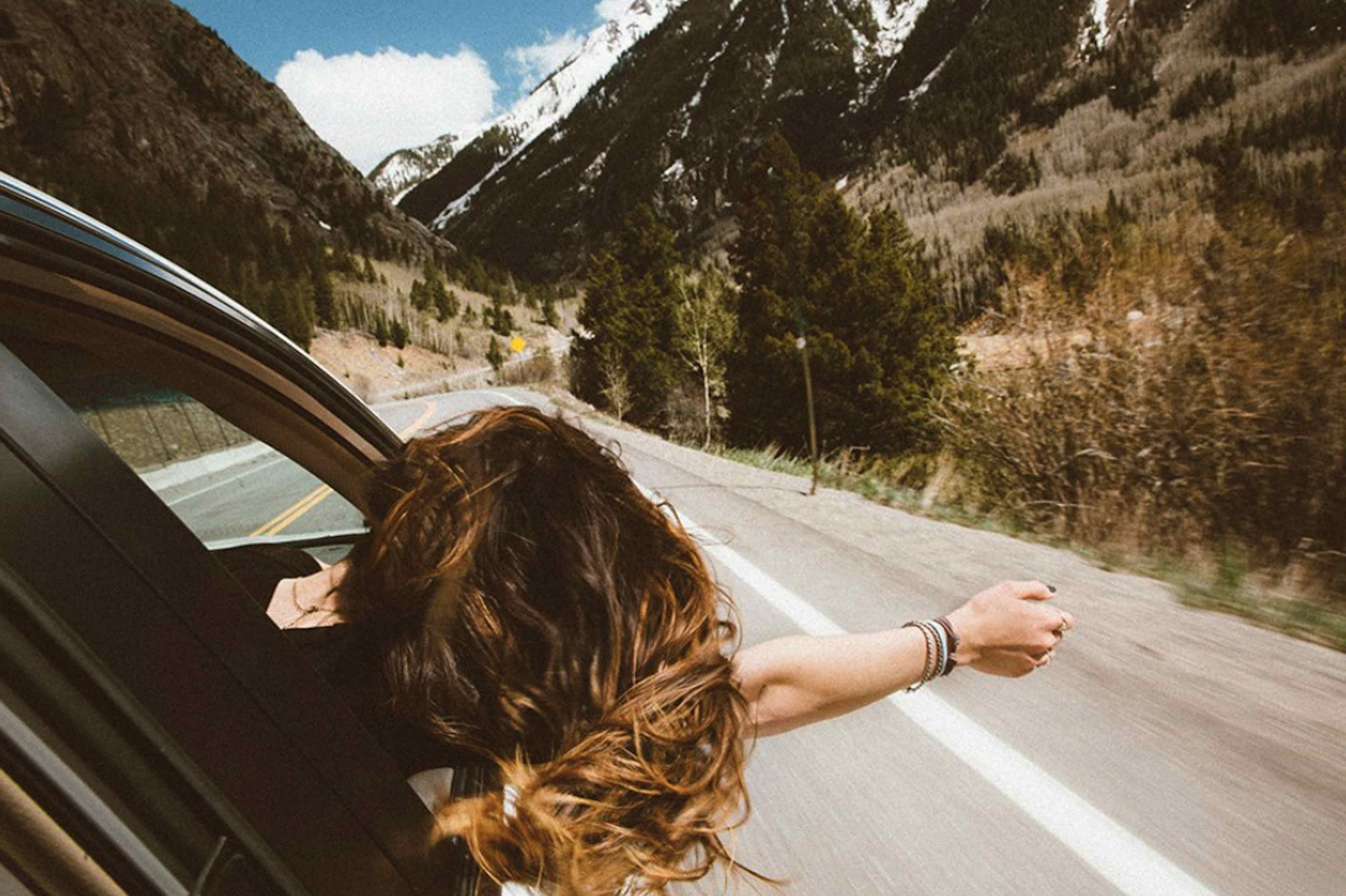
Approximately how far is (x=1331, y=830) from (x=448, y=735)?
2347 millimetres

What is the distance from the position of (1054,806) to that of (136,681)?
236cm

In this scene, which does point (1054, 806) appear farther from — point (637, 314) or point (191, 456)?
point (637, 314)

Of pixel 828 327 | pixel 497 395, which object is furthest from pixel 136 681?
pixel 497 395

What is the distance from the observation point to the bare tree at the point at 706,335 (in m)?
28.9

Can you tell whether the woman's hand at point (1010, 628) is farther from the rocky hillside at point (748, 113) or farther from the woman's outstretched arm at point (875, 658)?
the rocky hillside at point (748, 113)

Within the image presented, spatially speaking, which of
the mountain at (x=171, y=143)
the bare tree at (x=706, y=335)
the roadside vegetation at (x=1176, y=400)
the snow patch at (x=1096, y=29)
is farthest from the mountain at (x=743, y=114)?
the roadside vegetation at (x=1176, y=400)

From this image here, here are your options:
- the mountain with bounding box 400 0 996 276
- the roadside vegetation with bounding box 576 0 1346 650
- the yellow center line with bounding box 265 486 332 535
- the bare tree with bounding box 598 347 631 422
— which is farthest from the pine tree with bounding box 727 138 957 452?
the mountain with bounding box 400 0 996 276

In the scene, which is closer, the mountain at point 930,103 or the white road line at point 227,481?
the white road line at point 227,481

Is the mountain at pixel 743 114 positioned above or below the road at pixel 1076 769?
above

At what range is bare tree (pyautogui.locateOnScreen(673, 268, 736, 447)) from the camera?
28.9 m

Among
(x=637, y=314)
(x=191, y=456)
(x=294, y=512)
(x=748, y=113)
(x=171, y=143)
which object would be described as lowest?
(x=294, y=512)

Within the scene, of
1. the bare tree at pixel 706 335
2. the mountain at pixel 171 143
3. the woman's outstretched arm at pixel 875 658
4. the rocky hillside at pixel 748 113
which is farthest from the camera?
the rocky hillside at pixel 748 113

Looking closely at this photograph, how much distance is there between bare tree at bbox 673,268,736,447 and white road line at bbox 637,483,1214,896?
24681 millimetres

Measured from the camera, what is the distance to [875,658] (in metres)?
1.34
